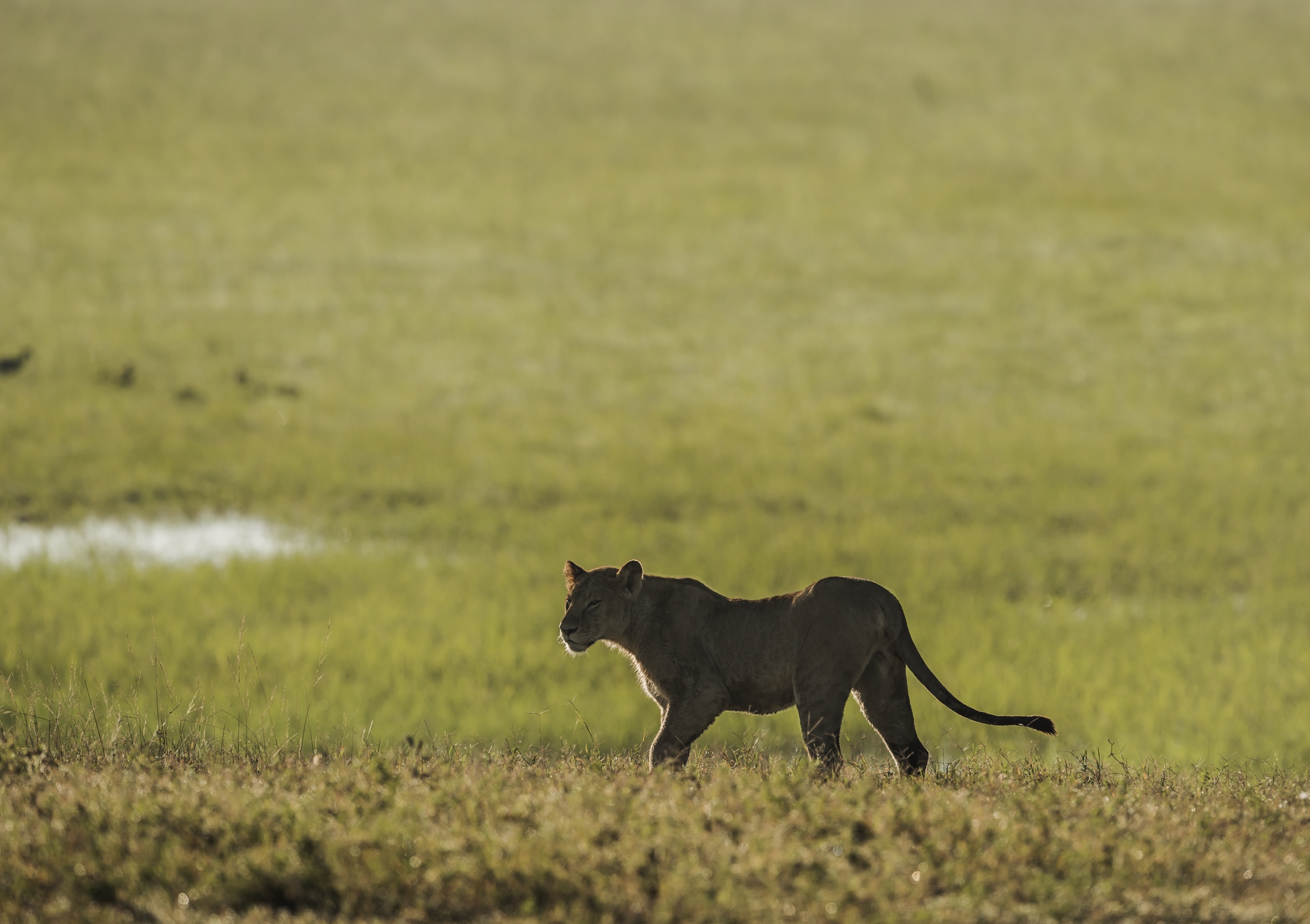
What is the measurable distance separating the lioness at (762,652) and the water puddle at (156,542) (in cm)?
912

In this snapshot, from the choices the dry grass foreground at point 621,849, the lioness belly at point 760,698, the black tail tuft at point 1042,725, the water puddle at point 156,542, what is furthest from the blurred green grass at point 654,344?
the black tail tuft at point 1042,725

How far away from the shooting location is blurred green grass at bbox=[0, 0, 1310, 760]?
12.6m

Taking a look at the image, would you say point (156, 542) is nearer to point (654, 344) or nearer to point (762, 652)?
point (762, 652)

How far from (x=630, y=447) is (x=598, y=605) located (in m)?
13.8

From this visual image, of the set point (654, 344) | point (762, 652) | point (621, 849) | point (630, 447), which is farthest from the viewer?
point (654, 344)

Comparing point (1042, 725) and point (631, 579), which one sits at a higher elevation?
point (631, 579)

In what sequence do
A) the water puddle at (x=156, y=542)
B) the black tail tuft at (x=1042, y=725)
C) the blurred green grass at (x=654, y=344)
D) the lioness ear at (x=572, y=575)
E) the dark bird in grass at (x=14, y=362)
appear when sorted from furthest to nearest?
the dark bird in grass at (x=14, y=362), the water puddle at (x=156, y=542), the blurred green grass at (x=654, y=344), the lioness ear at (x=572, y=575), the black tail tuft at (x=1042, y=725)

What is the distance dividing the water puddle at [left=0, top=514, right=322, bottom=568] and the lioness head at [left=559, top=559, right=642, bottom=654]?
358 inches

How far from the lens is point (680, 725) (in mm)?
6633

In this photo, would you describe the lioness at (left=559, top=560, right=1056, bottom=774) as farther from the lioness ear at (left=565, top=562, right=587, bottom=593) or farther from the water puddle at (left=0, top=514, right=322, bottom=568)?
the water puddle at (left=0, top=514, right=322, bottom=568)

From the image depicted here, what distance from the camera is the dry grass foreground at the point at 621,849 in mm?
5227

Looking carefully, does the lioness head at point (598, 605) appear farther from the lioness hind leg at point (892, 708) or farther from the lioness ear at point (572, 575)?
the lioness hind leg at point (892, 708)

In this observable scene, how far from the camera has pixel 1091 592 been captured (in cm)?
1498

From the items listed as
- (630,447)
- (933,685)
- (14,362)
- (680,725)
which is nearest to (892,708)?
(933,685)
